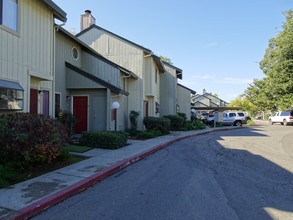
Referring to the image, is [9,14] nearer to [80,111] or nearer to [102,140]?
[102,140]

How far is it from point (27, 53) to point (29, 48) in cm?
21

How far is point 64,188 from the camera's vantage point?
246 inches

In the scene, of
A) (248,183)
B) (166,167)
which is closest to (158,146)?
(166,167)

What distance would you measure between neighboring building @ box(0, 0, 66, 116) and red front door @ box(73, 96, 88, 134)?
11.7 feet

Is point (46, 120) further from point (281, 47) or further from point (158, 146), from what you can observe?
point (281, 47)

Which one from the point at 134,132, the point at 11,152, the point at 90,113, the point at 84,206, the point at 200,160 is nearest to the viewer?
the point at 84,206

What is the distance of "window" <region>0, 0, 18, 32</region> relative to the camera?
8828 mm

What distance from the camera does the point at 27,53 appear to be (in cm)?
1009

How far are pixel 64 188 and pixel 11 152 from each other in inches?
82.5

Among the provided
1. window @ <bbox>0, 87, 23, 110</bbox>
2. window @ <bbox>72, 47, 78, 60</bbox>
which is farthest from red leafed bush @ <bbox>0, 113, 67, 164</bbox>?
window @ <bbox>72, 47, 78, 60</bbox>

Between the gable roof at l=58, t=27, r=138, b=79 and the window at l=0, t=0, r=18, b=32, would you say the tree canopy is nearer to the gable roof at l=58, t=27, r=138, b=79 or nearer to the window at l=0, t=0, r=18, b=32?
the gable roof at l=58, t=27, r=138, b=79

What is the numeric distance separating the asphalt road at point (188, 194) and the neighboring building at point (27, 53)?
14.4 feet

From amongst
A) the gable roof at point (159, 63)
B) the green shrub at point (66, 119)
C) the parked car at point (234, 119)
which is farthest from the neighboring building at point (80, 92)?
the parked car at point (234, 119)

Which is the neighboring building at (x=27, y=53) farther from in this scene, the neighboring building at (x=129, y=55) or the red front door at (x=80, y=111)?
the neighboring building at (x=129, y=55)
